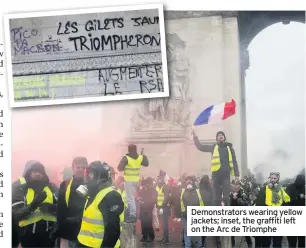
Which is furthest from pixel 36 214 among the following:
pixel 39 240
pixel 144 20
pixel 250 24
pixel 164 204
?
pixel 250 24

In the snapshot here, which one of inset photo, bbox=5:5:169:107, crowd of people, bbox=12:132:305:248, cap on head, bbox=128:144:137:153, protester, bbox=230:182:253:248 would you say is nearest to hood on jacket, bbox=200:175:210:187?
crowd of people, bbox=12:132:305:248

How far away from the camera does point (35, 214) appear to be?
10.7 ft

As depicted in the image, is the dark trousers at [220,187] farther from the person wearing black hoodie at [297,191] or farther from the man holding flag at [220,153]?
the person wearing black hoodie at [297,191]

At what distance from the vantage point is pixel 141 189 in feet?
10.8

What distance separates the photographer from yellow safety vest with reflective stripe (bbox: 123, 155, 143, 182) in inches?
129

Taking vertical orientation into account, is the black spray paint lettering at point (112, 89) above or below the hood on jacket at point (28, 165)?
above

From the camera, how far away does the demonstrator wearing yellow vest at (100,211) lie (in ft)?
10.5

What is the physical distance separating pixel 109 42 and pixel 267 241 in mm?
1660

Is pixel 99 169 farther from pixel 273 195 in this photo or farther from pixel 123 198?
pixel 273 195

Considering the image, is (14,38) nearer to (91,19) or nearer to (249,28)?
(91,19)

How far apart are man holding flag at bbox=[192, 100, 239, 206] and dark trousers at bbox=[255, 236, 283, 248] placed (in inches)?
12.5

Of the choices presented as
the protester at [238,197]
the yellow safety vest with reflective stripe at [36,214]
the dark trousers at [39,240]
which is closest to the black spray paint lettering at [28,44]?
the yellow safety vest with reflective stripe at [36,214]

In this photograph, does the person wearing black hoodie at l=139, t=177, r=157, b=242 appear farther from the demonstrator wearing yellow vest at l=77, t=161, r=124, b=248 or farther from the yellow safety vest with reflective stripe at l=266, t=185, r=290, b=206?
the yellow safety vest with reflective stripe at l=266, t=185, r=290, b=206

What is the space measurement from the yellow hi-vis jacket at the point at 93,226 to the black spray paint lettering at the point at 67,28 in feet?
3.46
